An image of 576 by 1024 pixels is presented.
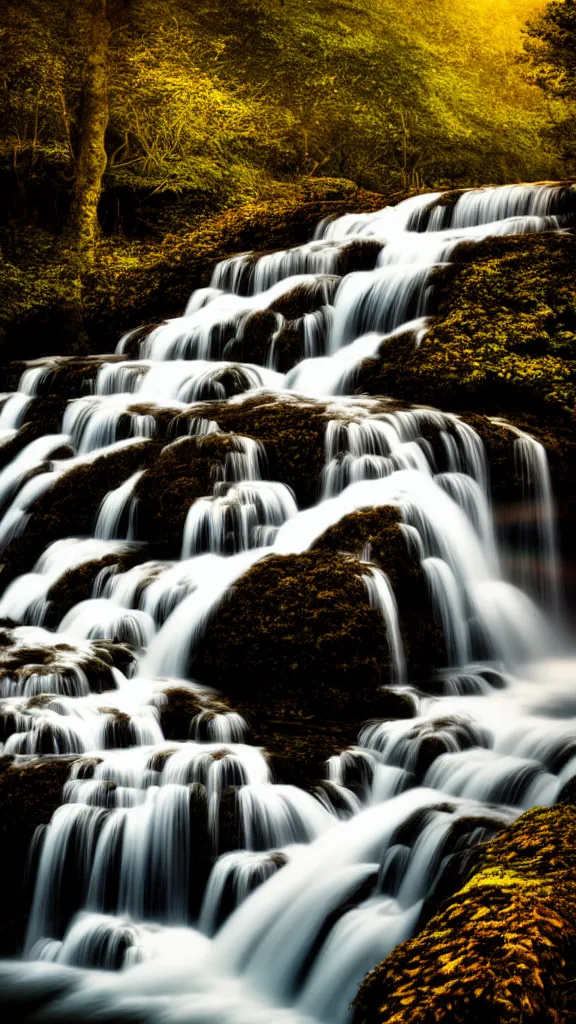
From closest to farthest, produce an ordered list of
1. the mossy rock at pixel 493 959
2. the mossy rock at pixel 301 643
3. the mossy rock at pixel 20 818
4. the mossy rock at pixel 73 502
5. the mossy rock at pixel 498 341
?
the mossy rock at pixel 493 959, the mossy rock at pixel 20 818, the mossy rock at pixel 301 643, the mossy rock at pixel 73 502, the mossy rock at pixel 498 341

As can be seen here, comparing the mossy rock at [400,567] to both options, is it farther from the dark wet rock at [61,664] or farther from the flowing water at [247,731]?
the dark wet rock at [61,664]

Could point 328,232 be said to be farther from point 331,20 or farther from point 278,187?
point 331,20

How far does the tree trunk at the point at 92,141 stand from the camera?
621 inches

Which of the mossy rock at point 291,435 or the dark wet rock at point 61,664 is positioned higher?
the mossy rock at point 291,435

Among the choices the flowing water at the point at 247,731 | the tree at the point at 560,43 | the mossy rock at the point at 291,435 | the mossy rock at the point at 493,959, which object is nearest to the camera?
the mossy rock at the point at 493,959

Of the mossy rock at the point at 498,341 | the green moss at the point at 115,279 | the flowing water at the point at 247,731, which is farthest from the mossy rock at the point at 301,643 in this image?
the green moss at the point at 115,279

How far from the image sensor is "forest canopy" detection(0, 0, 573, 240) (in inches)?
672

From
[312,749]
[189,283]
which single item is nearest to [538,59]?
[189,283]

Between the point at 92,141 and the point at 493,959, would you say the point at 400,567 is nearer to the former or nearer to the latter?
the point at 493,959

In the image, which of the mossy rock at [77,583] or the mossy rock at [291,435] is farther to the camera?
the mossy rock at [291,435]

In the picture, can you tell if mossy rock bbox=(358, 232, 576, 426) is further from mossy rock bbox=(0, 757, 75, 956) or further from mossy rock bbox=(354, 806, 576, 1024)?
mossy rock bbox=(354, 806, 576, 1024)

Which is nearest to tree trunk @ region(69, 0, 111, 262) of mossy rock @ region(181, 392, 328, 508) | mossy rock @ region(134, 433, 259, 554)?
mossy rock @ region(181, 392, 328, 508)

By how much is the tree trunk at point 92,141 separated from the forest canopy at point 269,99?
0.45 m

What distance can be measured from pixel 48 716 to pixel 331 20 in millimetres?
21066
